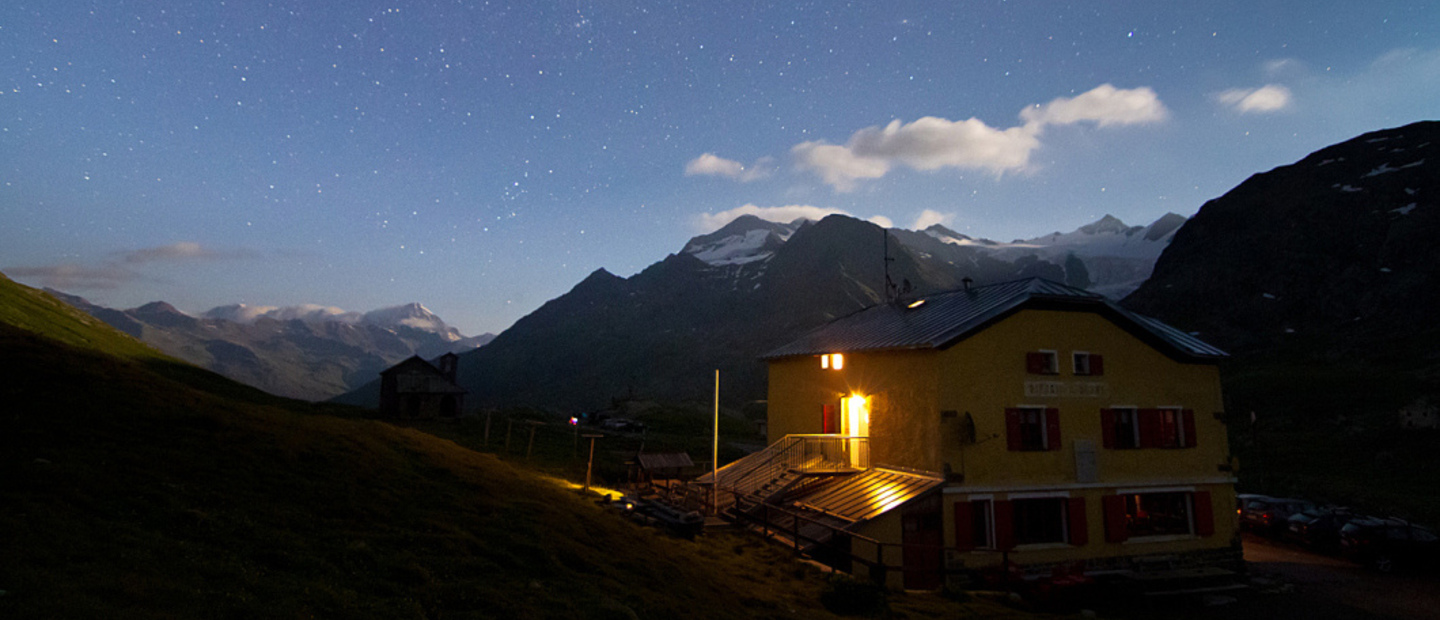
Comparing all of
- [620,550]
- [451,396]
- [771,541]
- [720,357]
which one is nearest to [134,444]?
[620,550]

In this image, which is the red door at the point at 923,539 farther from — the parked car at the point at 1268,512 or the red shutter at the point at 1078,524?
the parked car at the point at 1268,512

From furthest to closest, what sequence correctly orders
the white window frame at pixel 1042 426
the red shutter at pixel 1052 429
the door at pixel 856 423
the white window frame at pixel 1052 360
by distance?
the door at pixel 856 423 → the white window frame at pixel 1052 360 → the red shutter at pixel 1052 429 → the white window frame at pixel 1042 426

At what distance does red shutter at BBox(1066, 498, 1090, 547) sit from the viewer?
74.1ft

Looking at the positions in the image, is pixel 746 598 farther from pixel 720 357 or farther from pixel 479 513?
pixel 720 357

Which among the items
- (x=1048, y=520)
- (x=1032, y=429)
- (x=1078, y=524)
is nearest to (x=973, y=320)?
(x=1032, y=429)

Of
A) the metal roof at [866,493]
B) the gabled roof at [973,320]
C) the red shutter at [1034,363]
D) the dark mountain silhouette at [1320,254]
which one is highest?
the dark mountain silhouette at [1320,254]

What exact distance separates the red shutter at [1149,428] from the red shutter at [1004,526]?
21.8 ft

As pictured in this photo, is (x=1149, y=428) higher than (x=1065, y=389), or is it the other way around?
(x=1065, y=389)

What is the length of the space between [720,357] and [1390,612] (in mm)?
162818

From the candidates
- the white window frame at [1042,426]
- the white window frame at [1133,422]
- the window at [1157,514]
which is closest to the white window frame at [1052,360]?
the white window frame at [1042,426]

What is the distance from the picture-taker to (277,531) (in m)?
11.6

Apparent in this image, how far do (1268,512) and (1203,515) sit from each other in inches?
468

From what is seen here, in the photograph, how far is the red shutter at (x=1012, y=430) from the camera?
73.6ft

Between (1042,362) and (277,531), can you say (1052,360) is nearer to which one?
(1042,362)
